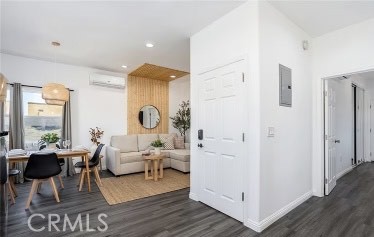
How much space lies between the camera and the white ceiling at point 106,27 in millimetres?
2518

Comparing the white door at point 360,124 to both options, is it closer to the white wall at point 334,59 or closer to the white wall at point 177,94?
the white wall at point 334,59

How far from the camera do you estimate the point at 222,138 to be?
269 cm

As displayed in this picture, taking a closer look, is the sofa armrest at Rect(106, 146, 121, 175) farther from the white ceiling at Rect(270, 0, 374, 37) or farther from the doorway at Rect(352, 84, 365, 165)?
the doorway at Rect(352, 84, 365, 165)

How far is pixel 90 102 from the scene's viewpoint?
205 inches

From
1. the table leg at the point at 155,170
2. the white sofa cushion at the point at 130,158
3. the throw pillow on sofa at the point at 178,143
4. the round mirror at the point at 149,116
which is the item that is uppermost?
the round mirror at the point at 149,116

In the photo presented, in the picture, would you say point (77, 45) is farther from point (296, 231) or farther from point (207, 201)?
point (296, 231)

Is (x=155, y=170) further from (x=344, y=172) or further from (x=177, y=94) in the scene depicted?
(x=344, y=172)

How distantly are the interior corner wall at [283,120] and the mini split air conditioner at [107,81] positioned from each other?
13.9 feet

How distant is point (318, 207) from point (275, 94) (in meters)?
1.83

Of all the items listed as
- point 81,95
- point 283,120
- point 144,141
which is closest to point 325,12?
point 283,120

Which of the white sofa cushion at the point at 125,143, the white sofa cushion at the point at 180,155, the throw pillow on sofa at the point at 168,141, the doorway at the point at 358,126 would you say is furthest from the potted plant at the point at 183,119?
the doorway at the point at 358,126

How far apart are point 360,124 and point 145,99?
21.5 ft

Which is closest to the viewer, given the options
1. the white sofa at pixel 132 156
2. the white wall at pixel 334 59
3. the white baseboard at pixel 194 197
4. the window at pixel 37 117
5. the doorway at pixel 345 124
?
the white wall at pixel 334 59

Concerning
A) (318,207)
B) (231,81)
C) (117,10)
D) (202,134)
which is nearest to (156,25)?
(117,10)
